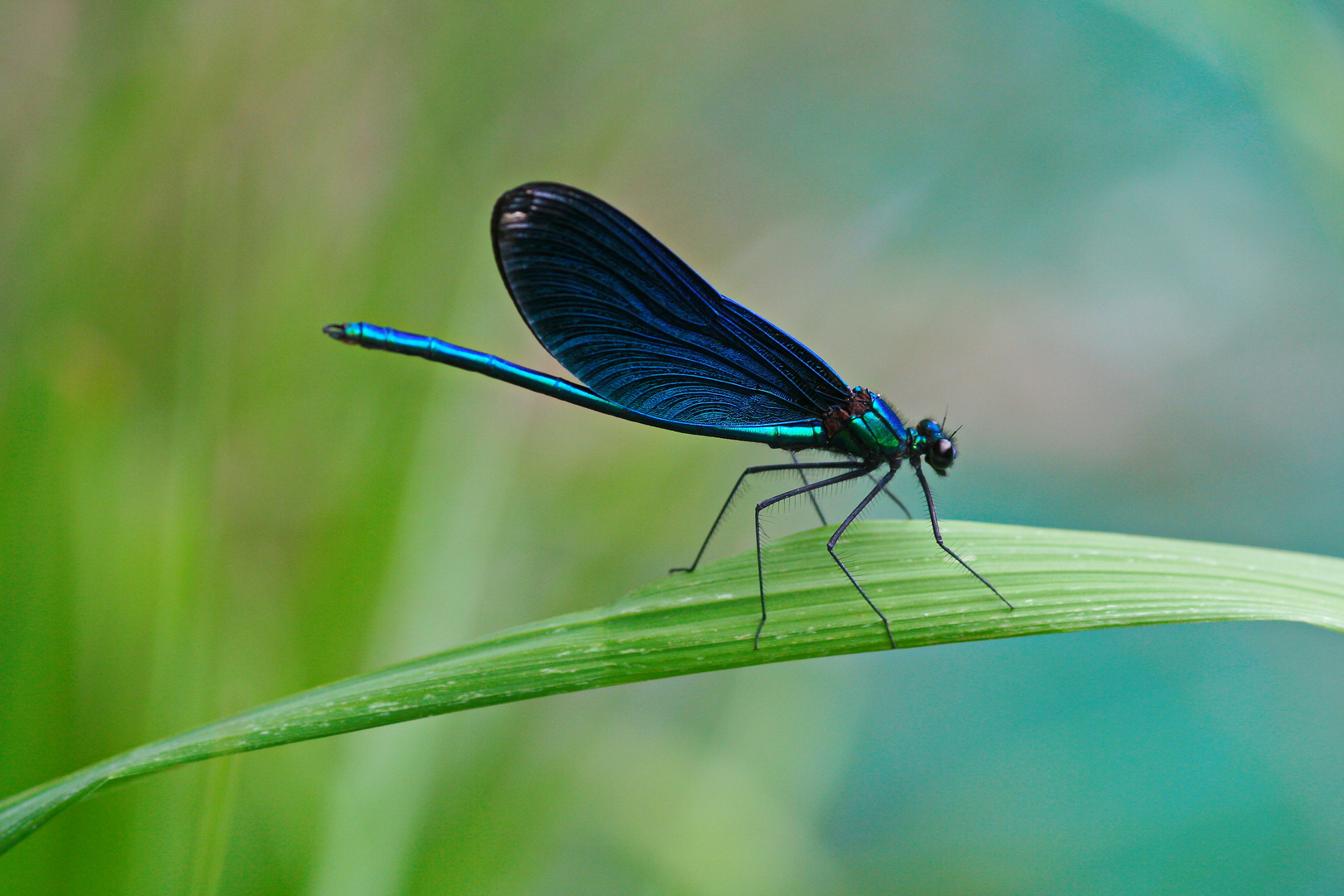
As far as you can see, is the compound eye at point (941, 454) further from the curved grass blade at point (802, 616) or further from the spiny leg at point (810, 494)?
the curved grass blade at point (802, 616)

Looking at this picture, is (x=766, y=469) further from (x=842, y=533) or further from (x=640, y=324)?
(x=640, y=324)

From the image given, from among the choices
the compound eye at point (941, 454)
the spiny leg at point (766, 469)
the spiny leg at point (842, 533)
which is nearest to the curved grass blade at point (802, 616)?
the spiny leg at point (842, 533)

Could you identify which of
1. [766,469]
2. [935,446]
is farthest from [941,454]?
[766,469]

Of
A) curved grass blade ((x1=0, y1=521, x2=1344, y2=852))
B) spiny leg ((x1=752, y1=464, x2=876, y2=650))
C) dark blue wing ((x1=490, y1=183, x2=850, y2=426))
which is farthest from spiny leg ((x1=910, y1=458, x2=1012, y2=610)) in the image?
dark blue wing ((x1=490, y1=183, x2=850, y2=426))

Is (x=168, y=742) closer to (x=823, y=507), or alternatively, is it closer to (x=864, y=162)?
(x=823, y=507)

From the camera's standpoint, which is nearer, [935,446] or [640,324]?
[640,324]

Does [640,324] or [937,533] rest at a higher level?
[640,324]
